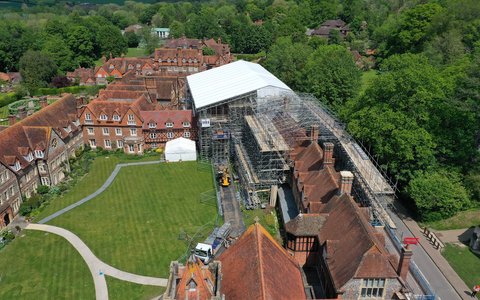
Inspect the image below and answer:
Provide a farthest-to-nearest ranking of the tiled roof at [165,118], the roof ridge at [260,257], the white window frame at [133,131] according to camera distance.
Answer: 1. the white window frame at [133,131]
2. the tiled roof at [165,118]
3. the roof ridge at [260,257]

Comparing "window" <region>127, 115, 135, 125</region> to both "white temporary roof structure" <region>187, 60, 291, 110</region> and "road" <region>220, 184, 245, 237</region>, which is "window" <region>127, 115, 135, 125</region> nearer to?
"white temporary roof structure" <region>187, 60, 291, 110</region>

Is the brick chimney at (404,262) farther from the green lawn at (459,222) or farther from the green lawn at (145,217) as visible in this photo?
the green lawn at (145,217)

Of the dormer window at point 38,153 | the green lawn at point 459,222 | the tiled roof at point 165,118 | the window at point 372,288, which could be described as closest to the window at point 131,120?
the tiled roof at point 165,118

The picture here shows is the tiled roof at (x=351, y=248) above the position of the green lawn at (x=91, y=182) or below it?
above

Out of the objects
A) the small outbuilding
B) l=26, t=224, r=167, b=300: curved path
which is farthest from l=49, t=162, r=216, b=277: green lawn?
the small outbuilding

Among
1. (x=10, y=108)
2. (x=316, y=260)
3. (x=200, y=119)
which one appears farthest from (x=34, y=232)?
(x=10, y=108)

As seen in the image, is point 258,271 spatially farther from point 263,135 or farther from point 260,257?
point 263,135

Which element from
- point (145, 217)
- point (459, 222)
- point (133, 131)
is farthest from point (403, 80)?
point (133, 131)

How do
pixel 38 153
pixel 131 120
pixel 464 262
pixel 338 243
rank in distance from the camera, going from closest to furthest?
pixel 338 243 → pixel 464 262 → pixel 38 153 → pixel 131 120
